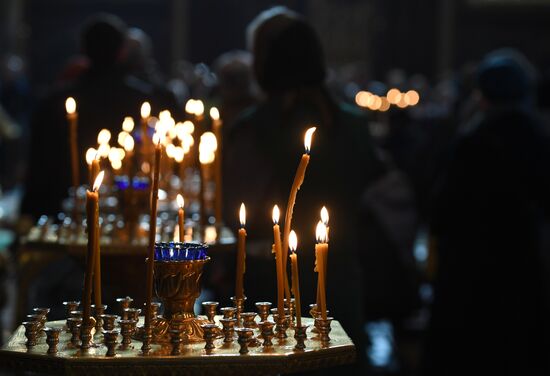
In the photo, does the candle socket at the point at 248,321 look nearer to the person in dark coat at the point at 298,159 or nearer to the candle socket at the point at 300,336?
the candle socket at the point at 300,336

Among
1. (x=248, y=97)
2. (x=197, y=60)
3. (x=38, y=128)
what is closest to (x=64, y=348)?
(x=38, y=128)

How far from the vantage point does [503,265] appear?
4.85 meters

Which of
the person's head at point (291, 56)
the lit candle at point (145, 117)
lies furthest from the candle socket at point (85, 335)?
the person's head at point (291, 56)

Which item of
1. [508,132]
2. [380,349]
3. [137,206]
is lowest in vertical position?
[380,349]

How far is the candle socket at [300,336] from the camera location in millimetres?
1900

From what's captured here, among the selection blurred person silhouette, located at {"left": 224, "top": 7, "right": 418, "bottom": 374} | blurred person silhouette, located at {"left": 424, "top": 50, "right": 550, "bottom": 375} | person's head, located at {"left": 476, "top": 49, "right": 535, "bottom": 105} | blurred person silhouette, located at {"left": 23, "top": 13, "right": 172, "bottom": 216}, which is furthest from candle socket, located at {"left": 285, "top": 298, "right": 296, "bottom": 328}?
person's head, located at {"left": 476, "top": 49, "right": 535, "bottom": 105}

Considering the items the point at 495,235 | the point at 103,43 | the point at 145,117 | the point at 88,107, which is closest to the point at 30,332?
the point at 145,117

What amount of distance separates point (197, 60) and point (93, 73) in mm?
13854

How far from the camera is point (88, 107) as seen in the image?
4.55 meters

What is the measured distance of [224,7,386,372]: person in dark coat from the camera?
11.6ft

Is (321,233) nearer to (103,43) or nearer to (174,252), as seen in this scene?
(174,252)

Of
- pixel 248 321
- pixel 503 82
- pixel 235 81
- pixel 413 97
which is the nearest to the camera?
pixel 248 321

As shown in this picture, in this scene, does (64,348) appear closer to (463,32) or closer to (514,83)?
(514,83)

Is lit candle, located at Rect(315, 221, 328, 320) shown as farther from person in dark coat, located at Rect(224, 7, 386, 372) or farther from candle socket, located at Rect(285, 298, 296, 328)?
person in dark coat, located at Rect(224, 7, 386, 372)
